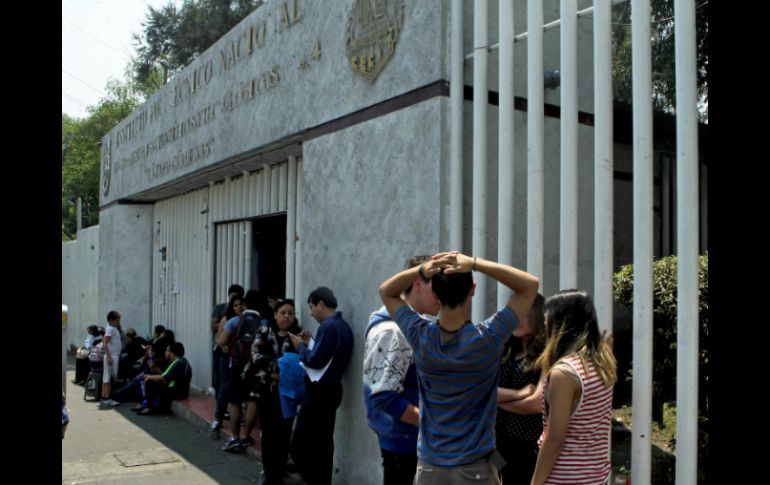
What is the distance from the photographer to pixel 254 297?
786cm

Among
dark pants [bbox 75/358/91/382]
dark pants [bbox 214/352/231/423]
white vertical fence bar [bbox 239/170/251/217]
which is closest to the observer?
dark pants [bbox 214/352/231/423]

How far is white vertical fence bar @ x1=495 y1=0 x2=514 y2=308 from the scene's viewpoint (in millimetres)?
4590

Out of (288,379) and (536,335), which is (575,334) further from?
(288,379)

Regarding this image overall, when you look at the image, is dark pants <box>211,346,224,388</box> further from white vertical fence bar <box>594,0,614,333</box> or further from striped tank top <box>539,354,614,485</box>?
striped tank top <box>539,354,614,485</box>

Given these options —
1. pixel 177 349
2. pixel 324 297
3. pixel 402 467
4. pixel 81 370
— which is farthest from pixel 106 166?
pixel 402 467

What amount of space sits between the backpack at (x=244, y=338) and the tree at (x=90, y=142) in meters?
33.5

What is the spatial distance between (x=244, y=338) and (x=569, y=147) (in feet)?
14.2

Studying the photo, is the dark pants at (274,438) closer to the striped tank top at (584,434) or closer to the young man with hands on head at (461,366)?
the young man with hands on head at (461,366)

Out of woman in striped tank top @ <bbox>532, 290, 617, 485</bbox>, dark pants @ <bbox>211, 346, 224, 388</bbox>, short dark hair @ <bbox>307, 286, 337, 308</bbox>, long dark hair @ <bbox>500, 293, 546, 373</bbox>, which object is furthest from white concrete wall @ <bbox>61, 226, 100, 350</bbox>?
woman in striped tank top @ <bbox>532, 290, 617, 485</bbox>

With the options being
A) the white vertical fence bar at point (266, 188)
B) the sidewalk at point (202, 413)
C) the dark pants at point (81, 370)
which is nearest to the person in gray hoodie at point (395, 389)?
the sidewalk at point (202, 413)

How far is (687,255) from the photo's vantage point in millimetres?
3557

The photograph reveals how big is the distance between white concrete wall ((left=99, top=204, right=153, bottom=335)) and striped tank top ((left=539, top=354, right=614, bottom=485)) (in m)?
11.5

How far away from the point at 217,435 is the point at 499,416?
5.64 metres
